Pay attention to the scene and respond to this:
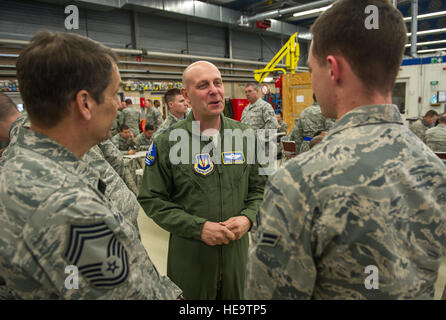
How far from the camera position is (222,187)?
159 cm

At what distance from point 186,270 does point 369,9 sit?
1.42m

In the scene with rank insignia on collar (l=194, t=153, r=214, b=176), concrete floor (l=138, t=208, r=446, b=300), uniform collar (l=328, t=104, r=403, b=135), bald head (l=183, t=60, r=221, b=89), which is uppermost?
bald head (l=183, t=60, r=221, b=89)

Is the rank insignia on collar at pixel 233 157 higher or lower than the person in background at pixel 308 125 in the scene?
lower

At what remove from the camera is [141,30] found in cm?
925

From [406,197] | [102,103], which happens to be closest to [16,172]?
[102,103]

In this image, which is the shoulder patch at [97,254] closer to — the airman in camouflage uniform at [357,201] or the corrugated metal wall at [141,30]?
the airman in camouflage uniform at [357,201]

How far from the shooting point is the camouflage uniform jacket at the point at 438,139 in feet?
13.5

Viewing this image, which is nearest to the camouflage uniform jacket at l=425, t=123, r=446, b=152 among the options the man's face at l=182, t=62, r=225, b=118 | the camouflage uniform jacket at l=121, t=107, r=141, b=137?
the man's face at l=182, t=62, r=225, b=118

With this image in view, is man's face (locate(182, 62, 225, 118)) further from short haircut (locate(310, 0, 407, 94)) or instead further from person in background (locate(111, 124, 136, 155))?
person in background (locate(111, 124, 136, 155))

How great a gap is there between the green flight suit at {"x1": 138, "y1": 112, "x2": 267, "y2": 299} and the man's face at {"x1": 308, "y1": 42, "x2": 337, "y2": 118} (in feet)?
2.74

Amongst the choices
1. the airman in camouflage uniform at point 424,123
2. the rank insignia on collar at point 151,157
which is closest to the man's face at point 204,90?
the rank insignia on collar at point 151,157

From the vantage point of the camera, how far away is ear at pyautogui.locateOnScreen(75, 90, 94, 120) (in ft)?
2.64

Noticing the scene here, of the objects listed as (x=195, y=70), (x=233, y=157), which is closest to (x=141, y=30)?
(x=195, y=70)

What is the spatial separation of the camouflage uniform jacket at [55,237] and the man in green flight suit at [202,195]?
77cm
